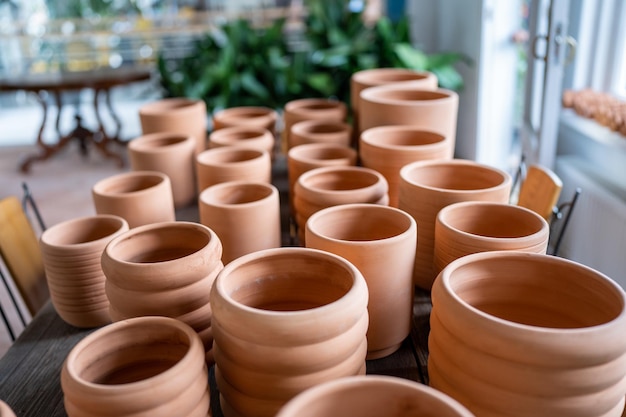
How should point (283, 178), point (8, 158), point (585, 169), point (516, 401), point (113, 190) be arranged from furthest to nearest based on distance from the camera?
point (8, 158) → point (585, 169) → point (283, 178) → point (113, 190) → point (516, 401)

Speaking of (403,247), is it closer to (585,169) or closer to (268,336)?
(268,336)

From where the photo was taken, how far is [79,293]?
3.10ft

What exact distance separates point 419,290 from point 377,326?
0.81 ft

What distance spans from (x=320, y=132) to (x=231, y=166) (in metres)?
0.45

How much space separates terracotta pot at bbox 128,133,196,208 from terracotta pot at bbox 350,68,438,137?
0.48 meters

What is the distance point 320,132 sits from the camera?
158 cm

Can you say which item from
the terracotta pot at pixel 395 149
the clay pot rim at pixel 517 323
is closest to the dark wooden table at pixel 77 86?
the terracotta pot at pixel 395 149

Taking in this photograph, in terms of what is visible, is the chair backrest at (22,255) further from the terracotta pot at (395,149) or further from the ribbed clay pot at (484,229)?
the ribbed clay pot at (484,229)

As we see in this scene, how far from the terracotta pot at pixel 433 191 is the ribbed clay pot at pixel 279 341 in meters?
0.30

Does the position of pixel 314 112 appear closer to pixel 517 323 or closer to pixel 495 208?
pixel 495 208

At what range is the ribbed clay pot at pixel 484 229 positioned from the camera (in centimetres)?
78

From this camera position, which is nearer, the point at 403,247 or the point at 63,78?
the point at 403,247

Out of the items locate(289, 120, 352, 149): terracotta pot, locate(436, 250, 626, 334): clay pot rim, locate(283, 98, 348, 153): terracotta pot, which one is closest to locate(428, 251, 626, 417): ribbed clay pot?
locate(436, 250, 626, 334): clay pot rim

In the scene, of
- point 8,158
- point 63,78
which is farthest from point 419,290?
point 8,158
